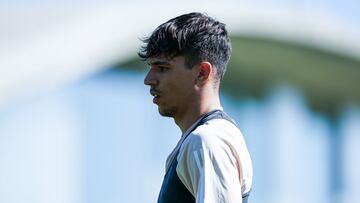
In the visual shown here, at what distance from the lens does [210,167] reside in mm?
5332

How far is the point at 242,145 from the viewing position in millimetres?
5477

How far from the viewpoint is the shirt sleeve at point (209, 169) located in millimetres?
5309

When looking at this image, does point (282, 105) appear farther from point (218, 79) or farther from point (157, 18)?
point (218, 79)

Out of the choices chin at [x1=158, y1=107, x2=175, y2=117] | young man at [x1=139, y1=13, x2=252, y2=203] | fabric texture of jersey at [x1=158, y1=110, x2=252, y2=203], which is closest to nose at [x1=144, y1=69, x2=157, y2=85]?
young man at [x1=139, y1=13, x2=252, y2=203]

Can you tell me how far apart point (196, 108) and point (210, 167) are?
0.38 m

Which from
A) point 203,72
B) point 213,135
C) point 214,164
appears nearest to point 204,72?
point 203,72

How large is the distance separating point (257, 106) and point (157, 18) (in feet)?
12.5

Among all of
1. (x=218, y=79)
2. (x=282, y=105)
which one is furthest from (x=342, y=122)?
(x=218, y=79)

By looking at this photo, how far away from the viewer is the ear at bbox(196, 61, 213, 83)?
223 inches

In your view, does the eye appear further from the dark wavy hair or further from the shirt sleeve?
the shirt sleeve

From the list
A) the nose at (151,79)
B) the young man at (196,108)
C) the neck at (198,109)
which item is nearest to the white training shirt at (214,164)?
the young man at (196,108)

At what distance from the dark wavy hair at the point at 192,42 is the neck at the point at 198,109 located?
0.11 metres

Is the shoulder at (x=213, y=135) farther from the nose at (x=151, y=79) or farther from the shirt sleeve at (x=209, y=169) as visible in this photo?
the nose at (x=151, y=79)

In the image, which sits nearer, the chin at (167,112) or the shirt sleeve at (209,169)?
the shirt sleeve at (209,169)
